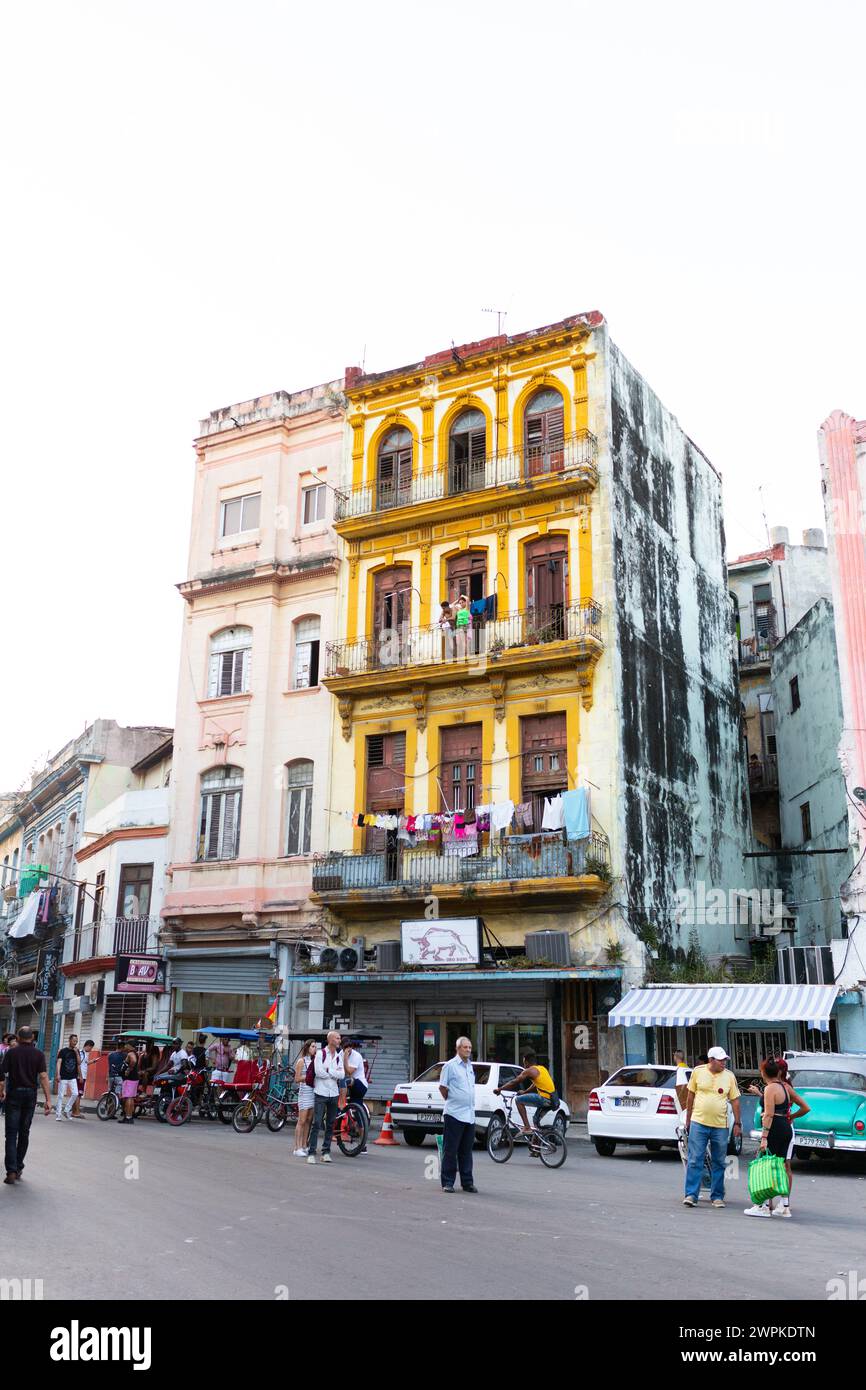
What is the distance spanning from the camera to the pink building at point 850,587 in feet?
84.3

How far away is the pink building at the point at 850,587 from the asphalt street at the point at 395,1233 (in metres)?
9.15

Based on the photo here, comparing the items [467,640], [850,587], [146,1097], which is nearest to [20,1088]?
[146,1097]

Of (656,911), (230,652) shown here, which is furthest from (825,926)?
(230,652)

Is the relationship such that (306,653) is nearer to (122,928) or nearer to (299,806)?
(299,806)

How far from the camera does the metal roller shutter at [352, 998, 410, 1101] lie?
97.3 ft

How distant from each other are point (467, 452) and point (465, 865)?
37.1ft

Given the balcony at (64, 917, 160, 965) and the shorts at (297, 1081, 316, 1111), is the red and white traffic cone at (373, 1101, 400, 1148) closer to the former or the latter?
the shorts at (297, 1081, 316, 1111)

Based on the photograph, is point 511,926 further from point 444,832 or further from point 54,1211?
point 54,1211

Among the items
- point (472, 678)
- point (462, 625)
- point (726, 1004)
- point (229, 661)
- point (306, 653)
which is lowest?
point (726, 1004)

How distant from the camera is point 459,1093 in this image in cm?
1461

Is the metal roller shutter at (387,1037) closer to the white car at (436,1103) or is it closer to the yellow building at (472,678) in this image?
the yellow building at (472,678)

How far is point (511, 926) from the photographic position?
94.2ft

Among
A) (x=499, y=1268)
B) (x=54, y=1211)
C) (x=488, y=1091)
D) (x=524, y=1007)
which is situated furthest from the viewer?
(x=524, y=1007)
